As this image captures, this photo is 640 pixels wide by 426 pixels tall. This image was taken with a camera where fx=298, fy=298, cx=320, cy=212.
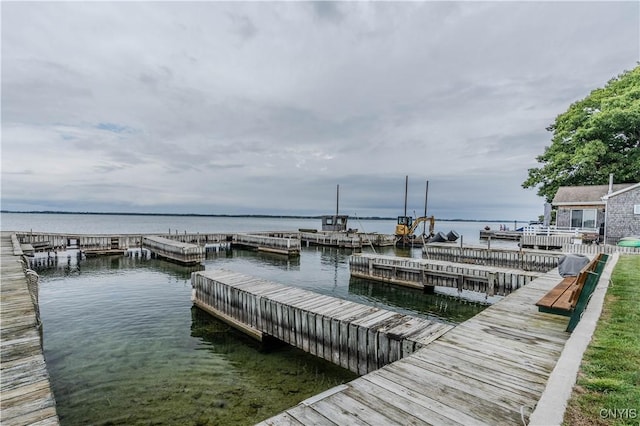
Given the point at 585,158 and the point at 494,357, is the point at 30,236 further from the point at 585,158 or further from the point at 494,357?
the point at 585,158

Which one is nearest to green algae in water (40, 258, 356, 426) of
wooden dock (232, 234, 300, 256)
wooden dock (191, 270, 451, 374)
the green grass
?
wooden dock (191, 270, 451, 374)

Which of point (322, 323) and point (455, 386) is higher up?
point (455, 386)

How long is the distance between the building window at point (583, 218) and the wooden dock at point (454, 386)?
93.5ft

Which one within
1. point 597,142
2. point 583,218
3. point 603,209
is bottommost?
point 583,218

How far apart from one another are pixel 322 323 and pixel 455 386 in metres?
4.01

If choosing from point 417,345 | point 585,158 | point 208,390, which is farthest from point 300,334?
point 585,158

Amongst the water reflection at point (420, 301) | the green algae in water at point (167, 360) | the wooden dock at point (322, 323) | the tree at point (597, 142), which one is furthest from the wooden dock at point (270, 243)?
the tree at point (597, 142)

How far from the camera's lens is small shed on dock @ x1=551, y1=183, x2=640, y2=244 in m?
22.1

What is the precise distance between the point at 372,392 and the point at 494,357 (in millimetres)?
2157

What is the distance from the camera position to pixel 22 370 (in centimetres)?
471

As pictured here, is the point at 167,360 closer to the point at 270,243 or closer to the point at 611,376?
the point at 611,376

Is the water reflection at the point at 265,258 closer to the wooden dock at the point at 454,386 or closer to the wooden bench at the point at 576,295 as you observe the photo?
the wooden bench at the point at 576,295

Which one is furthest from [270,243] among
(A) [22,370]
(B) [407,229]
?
(A) [22,370]

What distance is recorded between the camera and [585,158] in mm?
27844
